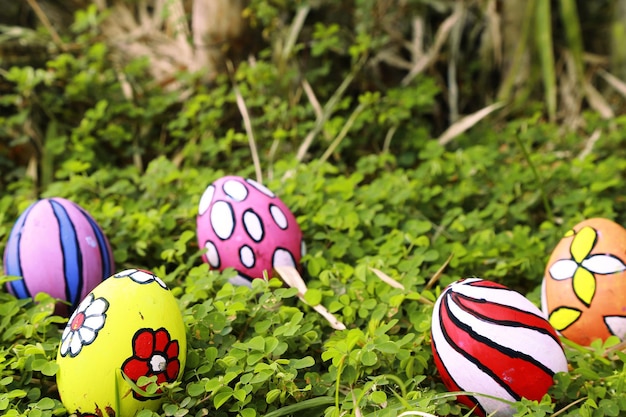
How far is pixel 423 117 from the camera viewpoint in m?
4.01

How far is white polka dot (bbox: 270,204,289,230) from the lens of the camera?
2156mm

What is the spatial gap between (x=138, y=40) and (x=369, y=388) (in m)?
3.17

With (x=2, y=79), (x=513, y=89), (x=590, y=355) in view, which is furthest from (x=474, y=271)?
(x=2, y=79)

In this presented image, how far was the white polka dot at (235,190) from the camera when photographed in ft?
7.02

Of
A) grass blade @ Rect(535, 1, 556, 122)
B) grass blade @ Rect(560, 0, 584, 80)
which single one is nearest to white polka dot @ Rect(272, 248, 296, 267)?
grass blade @ Rect(535, 1, 556, 122)

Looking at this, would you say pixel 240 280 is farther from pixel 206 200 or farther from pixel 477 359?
pixel 477 359

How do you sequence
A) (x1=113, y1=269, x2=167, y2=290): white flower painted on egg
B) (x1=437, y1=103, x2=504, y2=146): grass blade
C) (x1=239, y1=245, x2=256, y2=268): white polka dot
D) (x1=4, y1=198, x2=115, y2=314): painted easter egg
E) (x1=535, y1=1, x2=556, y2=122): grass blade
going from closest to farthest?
(x1=113, y1=269, x2=167, y2=290): white flower painted on egg
(x1=4, y1=198, x2=115, y2=314): painted easter egg
(x1=239, y1=245, x2=256, y2=268): white polka dot
(x1=437, y1=103, x2=504, y2=146): grass blade
(x1=535, y1=1, x2=556, y2=122): grass blade

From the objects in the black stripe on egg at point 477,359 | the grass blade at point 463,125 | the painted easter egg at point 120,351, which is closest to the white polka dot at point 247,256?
the painted easter egg at point 120,351

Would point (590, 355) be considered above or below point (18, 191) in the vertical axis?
below

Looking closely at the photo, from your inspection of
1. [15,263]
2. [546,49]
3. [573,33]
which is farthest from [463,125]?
[15,263]

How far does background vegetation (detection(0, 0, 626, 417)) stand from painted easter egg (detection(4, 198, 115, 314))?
0.10 m

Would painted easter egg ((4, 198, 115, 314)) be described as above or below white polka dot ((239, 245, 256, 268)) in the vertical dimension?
above

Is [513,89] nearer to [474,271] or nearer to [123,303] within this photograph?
[474,271]

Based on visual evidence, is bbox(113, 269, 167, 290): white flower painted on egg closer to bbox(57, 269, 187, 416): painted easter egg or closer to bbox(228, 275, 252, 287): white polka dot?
bbox(57, 269, 187, 416): painted easter egg
